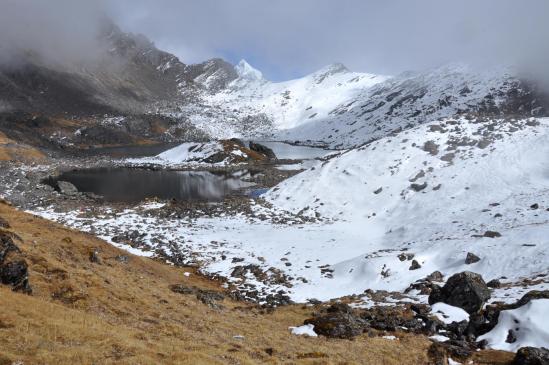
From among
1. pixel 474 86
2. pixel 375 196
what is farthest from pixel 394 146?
pixel 474 86

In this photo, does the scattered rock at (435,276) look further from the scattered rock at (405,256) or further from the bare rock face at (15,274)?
the bare rock face at (15,274)

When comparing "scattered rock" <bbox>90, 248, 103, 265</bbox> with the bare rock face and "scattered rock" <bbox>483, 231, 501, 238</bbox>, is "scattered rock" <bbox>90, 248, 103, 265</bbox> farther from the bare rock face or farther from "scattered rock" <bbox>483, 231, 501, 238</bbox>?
"scattered rock" <bbox>483, 231, 501, 238</bbox>

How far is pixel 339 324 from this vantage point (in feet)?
69.7

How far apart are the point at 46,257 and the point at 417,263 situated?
2372cm

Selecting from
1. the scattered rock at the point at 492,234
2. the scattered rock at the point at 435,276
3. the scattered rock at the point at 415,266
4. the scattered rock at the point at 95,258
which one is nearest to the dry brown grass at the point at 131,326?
the scattered rock at the point at 95,258

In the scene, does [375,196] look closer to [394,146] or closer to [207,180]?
[394,146]

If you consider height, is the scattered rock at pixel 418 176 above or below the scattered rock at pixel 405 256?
above

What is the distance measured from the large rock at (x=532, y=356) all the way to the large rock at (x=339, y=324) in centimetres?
704

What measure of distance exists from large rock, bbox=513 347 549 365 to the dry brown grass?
356 centimetres

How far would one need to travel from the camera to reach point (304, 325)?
22.5 metres

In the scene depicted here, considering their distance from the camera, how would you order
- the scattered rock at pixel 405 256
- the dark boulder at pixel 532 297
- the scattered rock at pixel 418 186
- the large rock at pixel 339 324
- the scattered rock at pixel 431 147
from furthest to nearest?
the scattered rock at pixel 431 147, the scattered rock at pixel 418 186, the scattered rock at pixel 405 256, the large rock at pixel 339 324, the dark boulder at pixel 532 297

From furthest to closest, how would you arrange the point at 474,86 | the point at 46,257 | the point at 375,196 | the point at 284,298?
1. the point at 474,86
2. the point at 375,196
3. the point at 284,298
4. the point at 46,257

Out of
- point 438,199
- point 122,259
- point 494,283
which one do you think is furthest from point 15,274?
point 438,199

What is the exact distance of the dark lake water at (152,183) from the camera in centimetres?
6600
